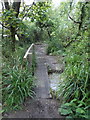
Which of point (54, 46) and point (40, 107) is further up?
point (54, 46)

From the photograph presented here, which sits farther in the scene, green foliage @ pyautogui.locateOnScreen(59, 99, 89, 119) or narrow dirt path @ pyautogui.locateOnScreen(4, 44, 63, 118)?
narrow dirt path @ pyautogui.locateOnScreen(4, 44, 63, 118)

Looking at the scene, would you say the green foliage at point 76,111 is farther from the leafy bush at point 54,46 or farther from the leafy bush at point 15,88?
the leafy bush at point 54,46

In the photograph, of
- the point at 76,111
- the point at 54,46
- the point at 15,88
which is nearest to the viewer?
the point at 76,111

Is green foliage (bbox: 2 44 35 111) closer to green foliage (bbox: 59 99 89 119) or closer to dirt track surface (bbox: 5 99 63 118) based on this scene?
dirt track surface (bbox: 5 99 63 118)

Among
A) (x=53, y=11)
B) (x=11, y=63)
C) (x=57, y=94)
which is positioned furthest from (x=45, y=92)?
(x=53, y=11)

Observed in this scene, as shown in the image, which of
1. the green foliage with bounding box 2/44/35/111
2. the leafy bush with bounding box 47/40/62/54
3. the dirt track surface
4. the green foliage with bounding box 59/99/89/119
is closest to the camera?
the green foliage with bounding box 59/99/89/119

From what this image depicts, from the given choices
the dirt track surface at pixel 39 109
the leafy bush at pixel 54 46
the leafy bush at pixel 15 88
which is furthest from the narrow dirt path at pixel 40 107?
the leafy bush at pixel 54 46

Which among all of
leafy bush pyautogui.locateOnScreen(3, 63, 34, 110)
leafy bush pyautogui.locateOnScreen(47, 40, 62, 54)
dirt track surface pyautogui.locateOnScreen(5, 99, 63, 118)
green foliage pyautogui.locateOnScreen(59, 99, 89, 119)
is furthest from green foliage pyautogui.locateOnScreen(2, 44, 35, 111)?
leafy bush pyautogui.locateOnScreen(47, 40, 62, 54)

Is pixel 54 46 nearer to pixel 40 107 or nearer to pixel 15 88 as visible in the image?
pixel 15 88

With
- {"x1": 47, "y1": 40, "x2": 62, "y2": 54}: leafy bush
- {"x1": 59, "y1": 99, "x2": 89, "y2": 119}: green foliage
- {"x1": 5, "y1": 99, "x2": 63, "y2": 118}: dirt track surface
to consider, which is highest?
{"x1": 47, "y1": 40, "x2": 62, "y2": 54}: leafy bush

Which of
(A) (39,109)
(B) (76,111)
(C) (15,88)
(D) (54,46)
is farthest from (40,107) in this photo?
(D) (54,46)

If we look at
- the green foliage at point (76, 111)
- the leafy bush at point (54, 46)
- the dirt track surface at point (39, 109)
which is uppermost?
the leafy bush at point (54, 46)

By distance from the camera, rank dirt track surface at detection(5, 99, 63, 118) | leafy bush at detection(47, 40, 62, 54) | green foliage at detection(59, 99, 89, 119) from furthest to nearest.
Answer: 1. leafy bush at detection(47, 40, 62, 54)
2. dirt track surface at detection(5, 99, 63, 118)
3. green foliage at detection(59, 99, 89, 119)

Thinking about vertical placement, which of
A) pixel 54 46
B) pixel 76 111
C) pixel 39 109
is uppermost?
pixel 54 46
